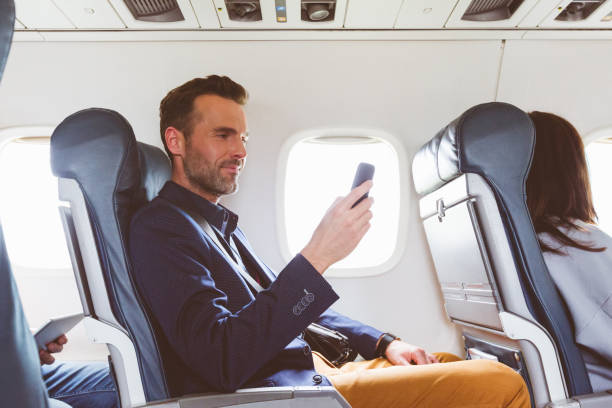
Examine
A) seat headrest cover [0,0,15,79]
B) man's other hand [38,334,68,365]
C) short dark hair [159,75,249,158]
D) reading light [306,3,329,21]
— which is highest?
reading light [306,3,329,21]

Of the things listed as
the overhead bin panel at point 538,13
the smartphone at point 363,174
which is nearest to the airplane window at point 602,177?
the overhead bin panel at point 538,13

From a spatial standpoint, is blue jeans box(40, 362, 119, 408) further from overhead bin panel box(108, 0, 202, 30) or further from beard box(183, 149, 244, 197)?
overhead bin panel box(108, 0, 202, 30)

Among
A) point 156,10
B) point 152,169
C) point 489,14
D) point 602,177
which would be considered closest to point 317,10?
point 156,10

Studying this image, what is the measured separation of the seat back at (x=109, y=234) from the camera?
1.24m

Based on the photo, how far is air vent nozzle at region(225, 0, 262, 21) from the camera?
7.32ft

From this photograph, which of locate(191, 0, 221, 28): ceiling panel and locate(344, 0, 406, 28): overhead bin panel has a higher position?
locate(191, 0, 221, 28): ceiling panel

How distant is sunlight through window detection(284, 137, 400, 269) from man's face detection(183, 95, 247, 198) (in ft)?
2.39

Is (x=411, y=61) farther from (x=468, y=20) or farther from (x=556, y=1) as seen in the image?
(x=556, y=1)

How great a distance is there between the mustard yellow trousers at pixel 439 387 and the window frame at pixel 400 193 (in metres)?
1.09

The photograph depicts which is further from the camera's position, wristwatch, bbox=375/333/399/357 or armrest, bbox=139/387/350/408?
wristwatch, bbox=375/333/399/357

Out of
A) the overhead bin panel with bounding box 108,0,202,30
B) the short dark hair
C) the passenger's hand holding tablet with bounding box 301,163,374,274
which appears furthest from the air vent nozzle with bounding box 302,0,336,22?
the passenger's hand holding tablet with bounding box 301,163,374,274

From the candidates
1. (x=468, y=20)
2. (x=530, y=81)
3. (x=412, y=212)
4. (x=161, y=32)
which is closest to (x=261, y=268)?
(x=412, y=212)

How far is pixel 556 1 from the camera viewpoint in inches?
89.0

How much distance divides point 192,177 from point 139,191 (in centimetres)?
35
